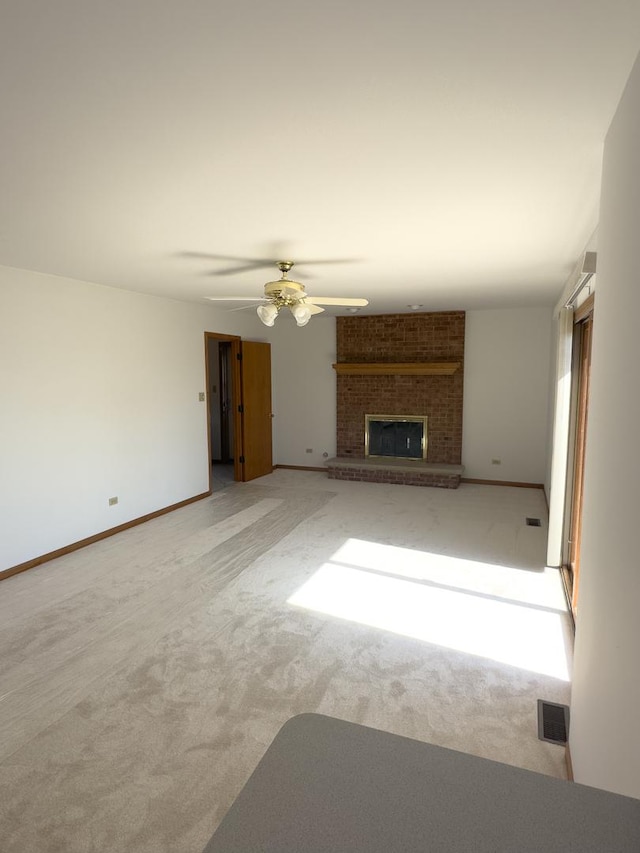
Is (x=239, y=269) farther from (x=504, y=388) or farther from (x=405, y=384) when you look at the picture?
(x=504, y=388)

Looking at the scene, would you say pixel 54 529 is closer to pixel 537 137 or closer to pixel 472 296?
pixel 537 137

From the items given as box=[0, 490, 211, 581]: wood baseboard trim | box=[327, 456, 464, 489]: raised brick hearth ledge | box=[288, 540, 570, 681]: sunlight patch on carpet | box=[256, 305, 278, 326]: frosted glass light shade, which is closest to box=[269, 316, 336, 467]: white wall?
box=[327, 456, 464, 489]: raised brick hearth ledge

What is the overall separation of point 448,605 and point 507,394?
3939 mm

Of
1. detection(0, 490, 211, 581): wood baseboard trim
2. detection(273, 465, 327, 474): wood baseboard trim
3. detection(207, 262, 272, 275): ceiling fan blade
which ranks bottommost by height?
detection(0, 490, 211, 581): wood baseboard trim

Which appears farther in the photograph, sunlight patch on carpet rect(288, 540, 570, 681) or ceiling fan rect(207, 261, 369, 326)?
ceiling fan rect(207, 261, 369, 326)

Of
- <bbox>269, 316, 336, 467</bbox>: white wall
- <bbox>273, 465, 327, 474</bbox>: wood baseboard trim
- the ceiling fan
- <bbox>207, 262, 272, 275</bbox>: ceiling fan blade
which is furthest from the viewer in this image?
<bbox>273, 465, 327, 474</bbox>: wood baseboard trim

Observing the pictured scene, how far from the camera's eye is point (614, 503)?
142cm

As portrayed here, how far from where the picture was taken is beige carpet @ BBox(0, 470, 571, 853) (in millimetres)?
1837

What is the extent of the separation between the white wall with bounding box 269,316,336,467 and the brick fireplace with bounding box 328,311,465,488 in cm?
24

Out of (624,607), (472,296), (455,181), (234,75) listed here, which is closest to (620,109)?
(455,181)

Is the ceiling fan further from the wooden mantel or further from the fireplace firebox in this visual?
the fireplace firebox

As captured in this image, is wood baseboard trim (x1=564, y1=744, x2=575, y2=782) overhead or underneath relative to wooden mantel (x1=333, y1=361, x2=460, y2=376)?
underneath

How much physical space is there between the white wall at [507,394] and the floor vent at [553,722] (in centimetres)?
441

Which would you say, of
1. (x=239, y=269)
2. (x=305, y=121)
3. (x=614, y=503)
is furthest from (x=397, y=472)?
(x=305, y=121)
